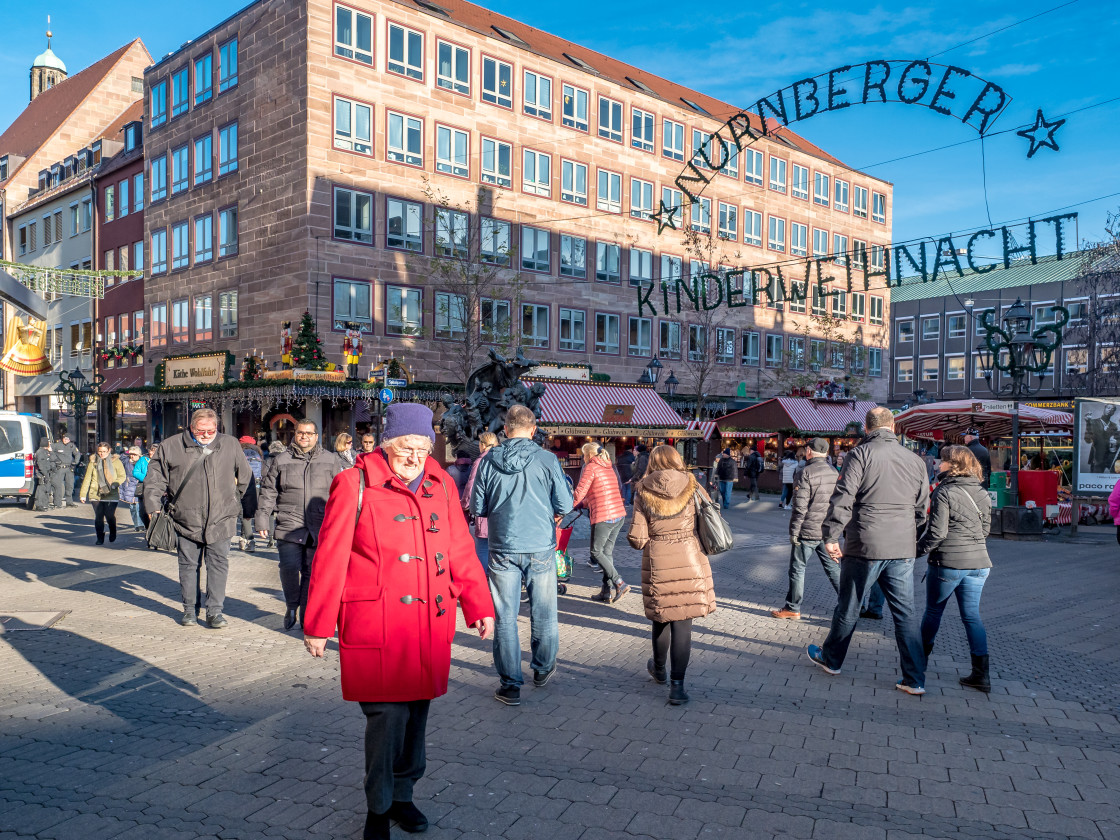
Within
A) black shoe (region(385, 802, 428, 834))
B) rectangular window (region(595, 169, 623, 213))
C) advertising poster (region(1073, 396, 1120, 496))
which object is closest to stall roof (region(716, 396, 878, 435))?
rectangular window (region(595, 169, 623, 213))

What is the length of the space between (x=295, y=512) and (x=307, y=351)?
63.5 feet

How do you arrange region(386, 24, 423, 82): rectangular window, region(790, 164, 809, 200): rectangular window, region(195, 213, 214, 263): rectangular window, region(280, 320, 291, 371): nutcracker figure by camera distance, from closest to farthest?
region(280, 320, 291, 371): nutcracker figure → region(386, 24, 423, 82): rectangular window → region(195, 213, 214, 263): rectangular window → region(790, 164, 809, 200): rectangular window

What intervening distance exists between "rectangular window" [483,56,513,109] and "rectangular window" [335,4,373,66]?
177 inches

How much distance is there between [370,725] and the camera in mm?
3461

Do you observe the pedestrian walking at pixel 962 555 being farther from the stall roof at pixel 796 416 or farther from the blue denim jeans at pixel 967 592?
the stall roof at pixel 796 416

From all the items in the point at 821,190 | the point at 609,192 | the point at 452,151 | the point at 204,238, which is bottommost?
the point at 204,238

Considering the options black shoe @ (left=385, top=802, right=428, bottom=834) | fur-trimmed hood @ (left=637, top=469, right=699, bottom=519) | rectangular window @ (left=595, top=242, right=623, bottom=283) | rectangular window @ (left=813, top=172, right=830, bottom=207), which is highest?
rectangular window @ (left=813, top=172, right=830, bottom=207)

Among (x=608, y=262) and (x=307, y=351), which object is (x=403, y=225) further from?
(x=608, y=262)

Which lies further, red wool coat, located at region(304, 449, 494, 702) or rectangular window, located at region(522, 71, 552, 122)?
rectangular window, located at region(522, 71, 552, 122)

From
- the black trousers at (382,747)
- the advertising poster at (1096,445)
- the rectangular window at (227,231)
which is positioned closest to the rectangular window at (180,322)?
the rectangular window at (227,231)

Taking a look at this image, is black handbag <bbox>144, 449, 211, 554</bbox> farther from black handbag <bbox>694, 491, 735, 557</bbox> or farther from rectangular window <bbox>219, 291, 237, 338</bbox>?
rectangular window <bbox>219, 291, 237, 338</bbox>

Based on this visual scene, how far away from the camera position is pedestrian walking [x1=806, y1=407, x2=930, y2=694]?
18.9 ft

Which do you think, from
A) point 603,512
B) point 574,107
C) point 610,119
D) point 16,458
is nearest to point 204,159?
point 574,107

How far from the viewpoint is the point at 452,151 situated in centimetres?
3022
